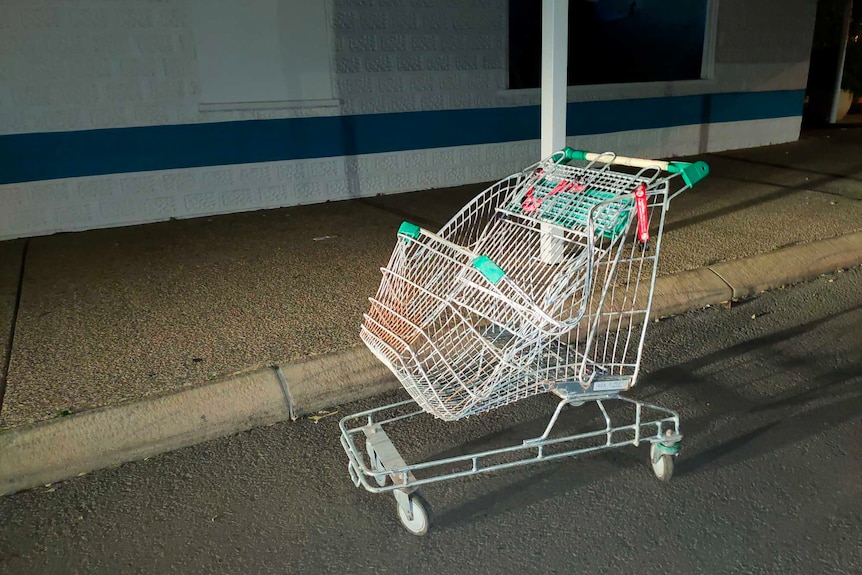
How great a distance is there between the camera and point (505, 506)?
292cm

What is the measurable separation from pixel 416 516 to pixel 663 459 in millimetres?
1085

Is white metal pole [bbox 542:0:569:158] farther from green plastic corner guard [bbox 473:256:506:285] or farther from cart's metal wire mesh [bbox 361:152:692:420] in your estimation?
green plastic corner guard [bbox 473:256:506:285]

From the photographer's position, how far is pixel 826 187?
7.83m

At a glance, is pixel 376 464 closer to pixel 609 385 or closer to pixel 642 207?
pixel 609 385

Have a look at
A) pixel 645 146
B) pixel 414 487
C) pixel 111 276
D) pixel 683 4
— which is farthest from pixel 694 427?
pixel 683 4

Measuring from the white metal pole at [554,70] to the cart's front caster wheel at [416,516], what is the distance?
2405mm

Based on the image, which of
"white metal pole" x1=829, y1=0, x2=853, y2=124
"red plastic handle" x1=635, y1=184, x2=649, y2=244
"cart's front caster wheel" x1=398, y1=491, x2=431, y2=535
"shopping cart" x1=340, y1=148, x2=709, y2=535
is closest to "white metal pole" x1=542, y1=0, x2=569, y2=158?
"shopping cart" x1=340, y1=148, x2=709, y2=535

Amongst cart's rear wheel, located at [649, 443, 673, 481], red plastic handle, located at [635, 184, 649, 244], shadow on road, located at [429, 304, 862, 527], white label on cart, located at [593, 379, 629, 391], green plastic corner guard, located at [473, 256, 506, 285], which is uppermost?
red plastic handle, located at [635, 184, 649, 244]

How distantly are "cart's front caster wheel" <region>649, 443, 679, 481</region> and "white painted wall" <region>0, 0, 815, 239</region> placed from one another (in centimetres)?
560

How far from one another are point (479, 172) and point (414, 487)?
6.42 meters

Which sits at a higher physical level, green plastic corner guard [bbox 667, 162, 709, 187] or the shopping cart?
green plastic corner guard [bbox 667, 162, 709, 187]

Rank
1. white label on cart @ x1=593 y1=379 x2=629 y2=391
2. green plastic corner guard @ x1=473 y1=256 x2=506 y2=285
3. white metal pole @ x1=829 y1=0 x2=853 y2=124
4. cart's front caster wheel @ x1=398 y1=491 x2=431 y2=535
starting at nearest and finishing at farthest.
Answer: green plastic corner guard @ x1=473 y1=256 x2=506 y2=285, cart's front caster wheel @ x1=398 y1=491 x2=431 y2=535, white label on cart @ x1=593 y1=379 x2=629 y2=391, white metal pole @ x1=829 y1=0 x2=853 y2=124

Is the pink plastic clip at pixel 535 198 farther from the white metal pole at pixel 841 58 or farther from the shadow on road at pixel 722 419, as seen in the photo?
the white metal pole at pixel 841 58

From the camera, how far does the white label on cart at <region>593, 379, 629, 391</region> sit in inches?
114
